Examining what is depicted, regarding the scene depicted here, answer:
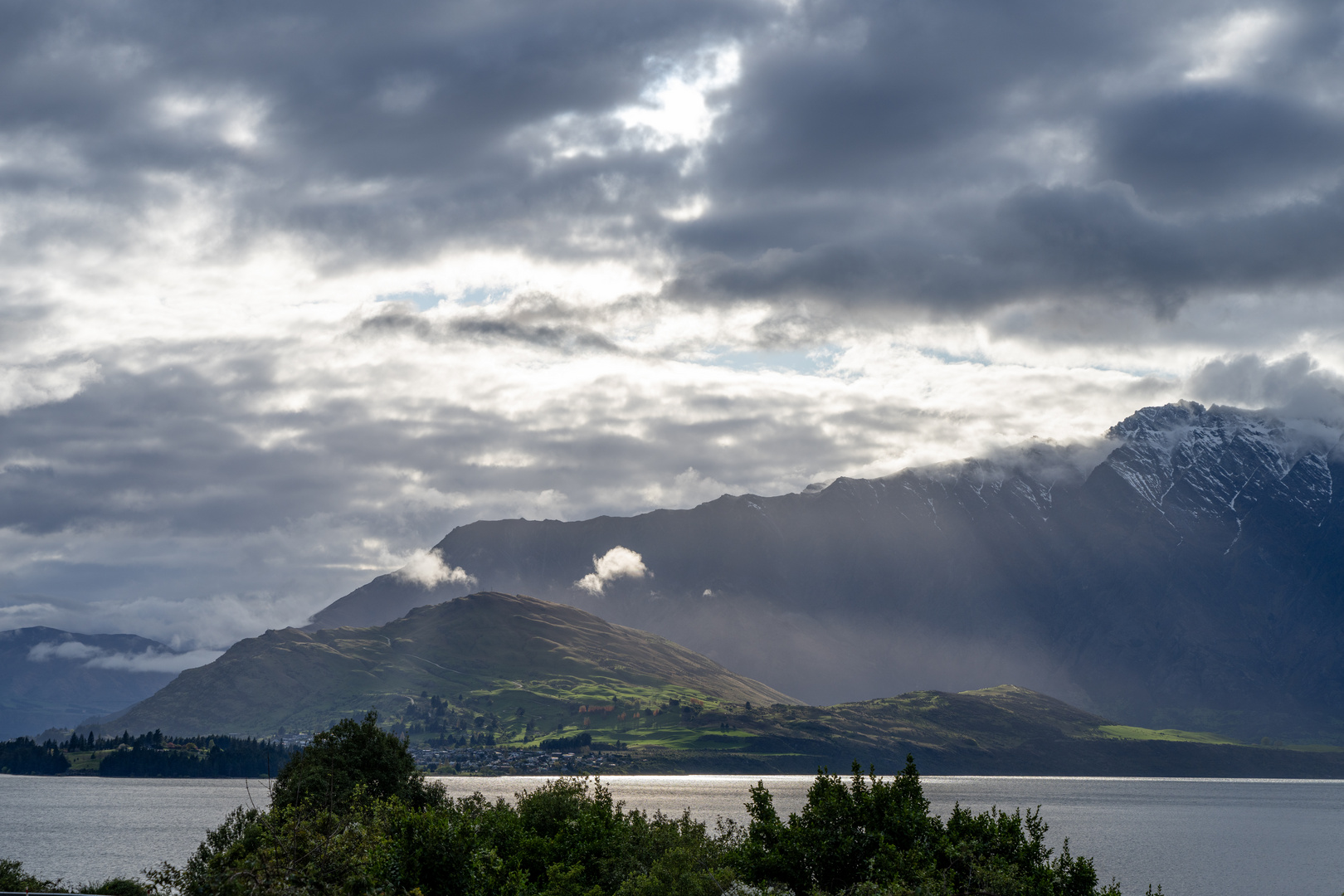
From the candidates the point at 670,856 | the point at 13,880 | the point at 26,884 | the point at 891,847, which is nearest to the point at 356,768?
the point at 13,880

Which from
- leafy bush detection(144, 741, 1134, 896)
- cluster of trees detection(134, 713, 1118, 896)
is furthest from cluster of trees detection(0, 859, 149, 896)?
cluster of trees detection(134, 713, 1118, 896)

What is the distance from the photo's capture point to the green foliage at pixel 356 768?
293 feet

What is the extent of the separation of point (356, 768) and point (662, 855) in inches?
1653

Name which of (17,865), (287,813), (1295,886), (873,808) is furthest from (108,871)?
(1295,886)

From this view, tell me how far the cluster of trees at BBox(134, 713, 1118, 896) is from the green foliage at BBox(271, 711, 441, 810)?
22835mm

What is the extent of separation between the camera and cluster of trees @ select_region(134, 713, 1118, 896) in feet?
142

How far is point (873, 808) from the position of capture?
47.8 m

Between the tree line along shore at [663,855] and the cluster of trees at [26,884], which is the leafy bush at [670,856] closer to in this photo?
the tree line along shore at [663,855]

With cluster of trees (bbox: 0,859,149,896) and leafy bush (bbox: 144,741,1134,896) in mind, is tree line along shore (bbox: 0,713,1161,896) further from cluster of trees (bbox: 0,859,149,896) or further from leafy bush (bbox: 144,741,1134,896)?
cluster of trees (bbox: 0,859,149,896)

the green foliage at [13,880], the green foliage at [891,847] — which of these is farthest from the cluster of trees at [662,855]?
the green foliage at [13,880]

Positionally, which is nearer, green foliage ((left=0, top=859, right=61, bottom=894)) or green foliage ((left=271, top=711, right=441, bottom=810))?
green foliage ((left=0, top=859, right=61, bottom=894))

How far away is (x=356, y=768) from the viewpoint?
94812 mm

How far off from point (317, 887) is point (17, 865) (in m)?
→ 60.7

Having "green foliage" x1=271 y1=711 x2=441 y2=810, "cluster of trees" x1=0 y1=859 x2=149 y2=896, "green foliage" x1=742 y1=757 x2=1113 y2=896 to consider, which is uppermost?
"green foliage" x1=742 y1=757 x2=1113 y2=896
